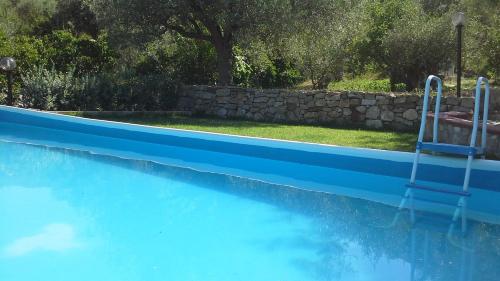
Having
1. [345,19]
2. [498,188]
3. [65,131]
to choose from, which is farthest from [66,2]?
[498,188]

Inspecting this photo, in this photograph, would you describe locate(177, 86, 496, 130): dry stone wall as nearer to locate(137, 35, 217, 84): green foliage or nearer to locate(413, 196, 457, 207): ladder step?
locate(137, 35, 217, 84): green foliage

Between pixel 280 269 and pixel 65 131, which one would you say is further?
pixel 65 131

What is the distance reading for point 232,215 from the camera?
6539 mm

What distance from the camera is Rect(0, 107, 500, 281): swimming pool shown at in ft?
15.9

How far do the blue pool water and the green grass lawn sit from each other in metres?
1.55

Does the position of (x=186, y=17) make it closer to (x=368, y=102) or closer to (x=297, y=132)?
(x=297, y=132)

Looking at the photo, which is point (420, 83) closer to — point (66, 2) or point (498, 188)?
point (498, 188)

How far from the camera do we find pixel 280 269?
15.6ft

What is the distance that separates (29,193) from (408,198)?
5.49 meters


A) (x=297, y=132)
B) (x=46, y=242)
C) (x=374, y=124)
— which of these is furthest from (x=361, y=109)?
(x=46, y=242)

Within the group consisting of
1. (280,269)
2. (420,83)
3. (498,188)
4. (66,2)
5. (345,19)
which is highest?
(66,2)

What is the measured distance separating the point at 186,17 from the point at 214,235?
28.8 feet

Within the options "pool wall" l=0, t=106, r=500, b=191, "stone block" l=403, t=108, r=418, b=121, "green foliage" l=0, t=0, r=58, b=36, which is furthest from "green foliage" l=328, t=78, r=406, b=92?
"green foliage" l=0, t=0, r=58, b=36

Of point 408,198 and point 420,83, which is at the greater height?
point 420,83
